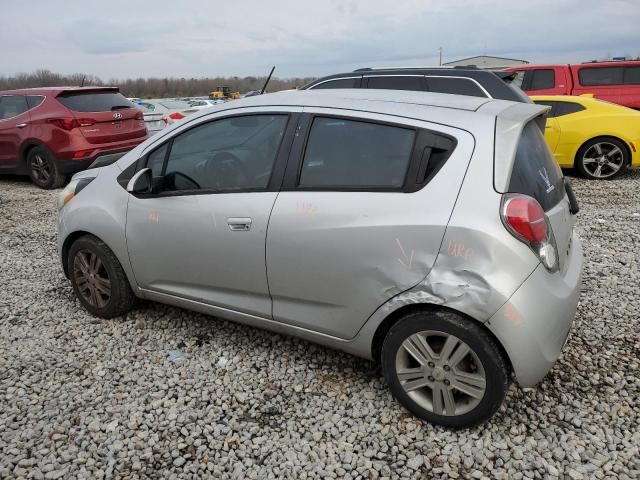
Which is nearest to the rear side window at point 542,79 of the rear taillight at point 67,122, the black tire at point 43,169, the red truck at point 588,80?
the red truck at point 588,80

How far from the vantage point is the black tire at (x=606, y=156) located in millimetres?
8062

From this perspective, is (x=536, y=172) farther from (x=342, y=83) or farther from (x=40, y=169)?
(x=40, y=169)

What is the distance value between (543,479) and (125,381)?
2316mm

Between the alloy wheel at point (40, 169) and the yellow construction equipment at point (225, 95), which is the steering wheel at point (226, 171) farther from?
the yellow construction equipment at point (225, 95)

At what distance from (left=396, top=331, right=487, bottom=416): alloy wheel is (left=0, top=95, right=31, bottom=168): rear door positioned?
8.40 metres

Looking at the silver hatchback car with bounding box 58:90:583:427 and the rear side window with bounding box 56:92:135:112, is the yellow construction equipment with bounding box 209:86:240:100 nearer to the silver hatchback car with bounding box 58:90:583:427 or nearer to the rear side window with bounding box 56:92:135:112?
the rear side window with bounding box 56:92:135:112

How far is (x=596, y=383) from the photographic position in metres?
2.90

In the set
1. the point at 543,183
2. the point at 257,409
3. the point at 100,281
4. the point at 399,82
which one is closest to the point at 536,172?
the point at 543,183

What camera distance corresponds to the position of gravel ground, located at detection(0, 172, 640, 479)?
7.89 ft

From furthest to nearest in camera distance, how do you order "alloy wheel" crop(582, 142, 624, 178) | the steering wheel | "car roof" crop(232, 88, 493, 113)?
"alloy wheel" crop(582, 142, 624, 178)
the steering wheel
"car roof" crop(232, 88, 493, 113)

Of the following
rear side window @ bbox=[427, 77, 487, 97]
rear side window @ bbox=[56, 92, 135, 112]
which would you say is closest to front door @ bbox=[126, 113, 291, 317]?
rear side window @ bbox=[427, 77, 487, 97]

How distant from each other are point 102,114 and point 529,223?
26.2 feet

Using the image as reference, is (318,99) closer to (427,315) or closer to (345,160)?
(345,160)

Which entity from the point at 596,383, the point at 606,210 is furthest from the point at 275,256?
the point at 606,210
